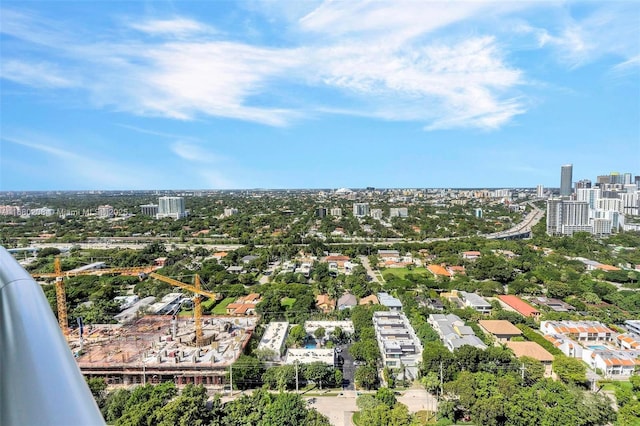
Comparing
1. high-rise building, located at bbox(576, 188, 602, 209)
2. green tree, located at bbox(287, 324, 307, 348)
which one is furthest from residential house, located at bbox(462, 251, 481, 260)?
high-rise building, located at bbox(576, 188, 602, 209)

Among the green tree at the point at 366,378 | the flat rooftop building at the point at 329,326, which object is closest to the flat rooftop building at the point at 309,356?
the green tree at the point at 366,378

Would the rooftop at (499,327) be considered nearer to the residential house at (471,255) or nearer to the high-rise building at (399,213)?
the residential house at (471,255)

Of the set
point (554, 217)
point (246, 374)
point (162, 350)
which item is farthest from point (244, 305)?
point (554, 217)

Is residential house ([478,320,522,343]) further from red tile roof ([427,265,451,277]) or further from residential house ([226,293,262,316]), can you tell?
residential house ([226,293,262,316])

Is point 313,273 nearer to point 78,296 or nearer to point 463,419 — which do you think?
point 78,296

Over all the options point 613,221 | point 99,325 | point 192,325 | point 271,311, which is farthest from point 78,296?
point 613,221

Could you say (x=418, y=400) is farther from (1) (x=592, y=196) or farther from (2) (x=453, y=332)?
(1) (x=592, y=196)
